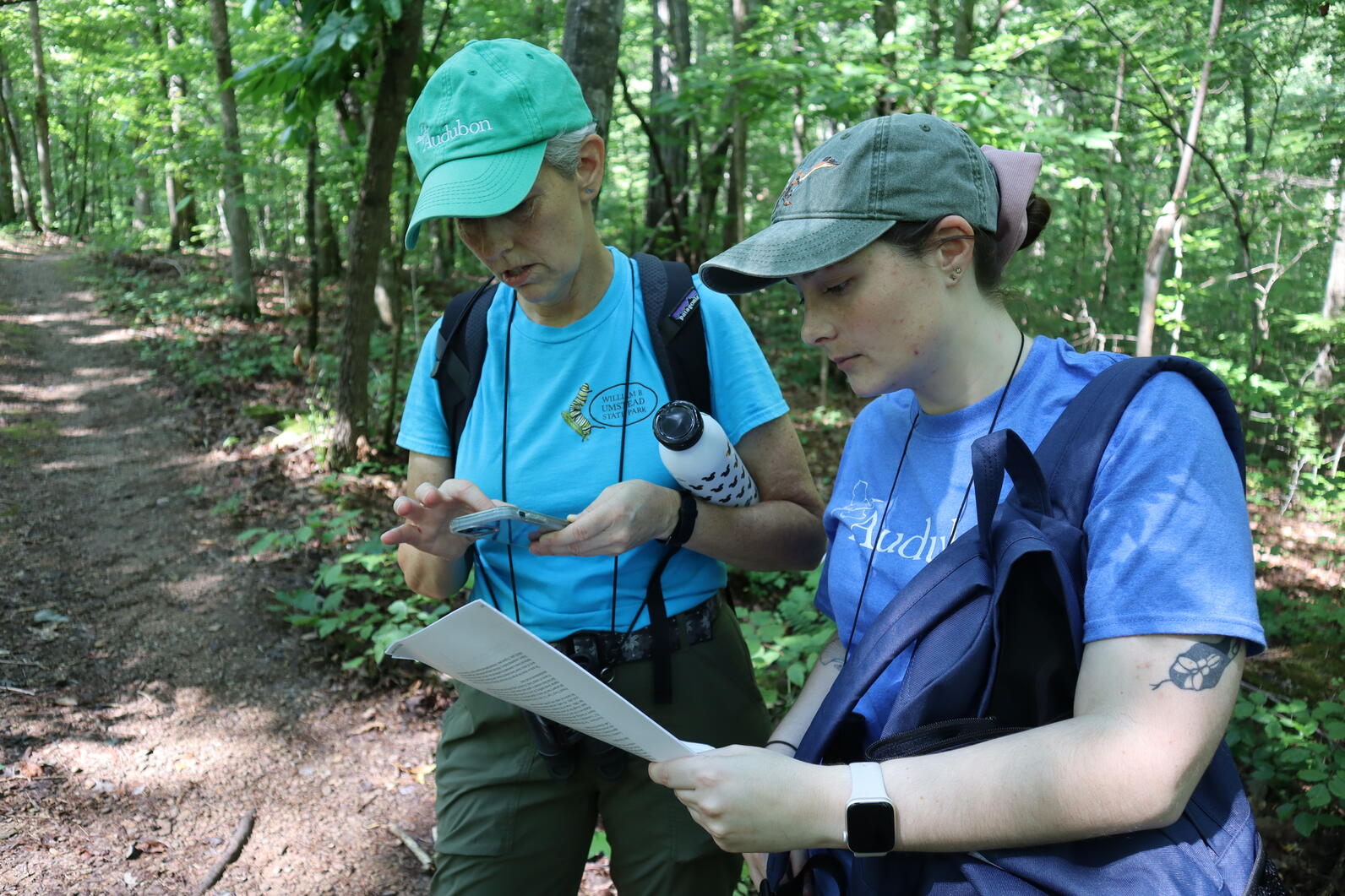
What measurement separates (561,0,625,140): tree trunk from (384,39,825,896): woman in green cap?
5.61ft

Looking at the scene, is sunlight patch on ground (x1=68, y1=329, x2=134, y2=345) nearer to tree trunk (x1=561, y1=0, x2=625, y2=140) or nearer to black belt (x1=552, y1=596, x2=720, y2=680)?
tree trunk (x1=561, y1=0, x2=625, y2=140)

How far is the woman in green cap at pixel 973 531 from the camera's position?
99 cm

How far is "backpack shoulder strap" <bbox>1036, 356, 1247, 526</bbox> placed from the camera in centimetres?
110

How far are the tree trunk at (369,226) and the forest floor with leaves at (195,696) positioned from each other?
527mm

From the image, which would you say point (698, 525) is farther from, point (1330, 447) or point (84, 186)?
point (84, 186)

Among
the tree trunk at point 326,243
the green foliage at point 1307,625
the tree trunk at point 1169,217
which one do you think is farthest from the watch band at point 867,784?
the tree trunk at point 326,243

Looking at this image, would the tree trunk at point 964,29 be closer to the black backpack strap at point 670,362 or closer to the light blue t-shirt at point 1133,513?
the black backpack strap at point 670,362

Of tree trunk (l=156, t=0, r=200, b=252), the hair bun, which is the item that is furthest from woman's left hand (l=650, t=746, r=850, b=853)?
tree trunk (l=156, t=0, r=200, b=252)

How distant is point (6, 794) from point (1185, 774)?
3833 mm

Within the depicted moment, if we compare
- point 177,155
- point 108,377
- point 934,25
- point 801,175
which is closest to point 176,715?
point 801,175

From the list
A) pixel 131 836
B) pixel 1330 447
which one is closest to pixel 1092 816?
pixel 131 836

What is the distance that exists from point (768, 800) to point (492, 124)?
125cm

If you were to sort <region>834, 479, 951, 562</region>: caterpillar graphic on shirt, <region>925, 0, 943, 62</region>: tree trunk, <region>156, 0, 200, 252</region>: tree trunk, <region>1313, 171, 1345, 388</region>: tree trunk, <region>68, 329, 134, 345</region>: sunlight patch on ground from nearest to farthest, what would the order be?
<region>834, 479, 951, 562</region>: caterpillar graphic on shirt < <region>925, 0, 943, 62</region>: tree trunk < <region>1313, 171, 1345, 388</region>: tree trunk < <region>156, 0, 200, 252</region>: tree trunk < <region>68, 329, 134, 345</region>: sunlight patch on ground

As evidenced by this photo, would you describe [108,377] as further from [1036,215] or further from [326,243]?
[1036,215]
